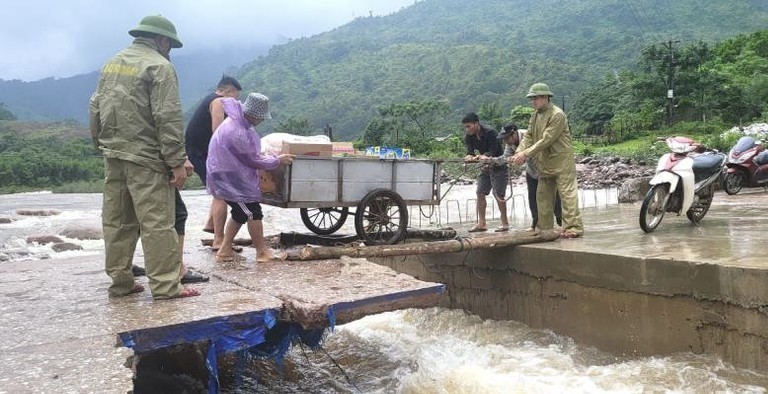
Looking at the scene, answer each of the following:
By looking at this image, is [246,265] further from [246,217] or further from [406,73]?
[406,73]

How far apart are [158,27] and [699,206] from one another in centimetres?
633

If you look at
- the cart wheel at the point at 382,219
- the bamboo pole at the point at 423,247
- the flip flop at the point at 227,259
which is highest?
the cart wheel at the point at 382,219

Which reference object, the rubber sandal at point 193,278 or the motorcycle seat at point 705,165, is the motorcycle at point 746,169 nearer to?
the motorcycle seat at point 705,165

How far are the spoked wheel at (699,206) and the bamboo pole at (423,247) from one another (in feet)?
6.26

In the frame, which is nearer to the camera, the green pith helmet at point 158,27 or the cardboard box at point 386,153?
the green pith helmet at point 158,27

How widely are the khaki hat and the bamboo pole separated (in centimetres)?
128

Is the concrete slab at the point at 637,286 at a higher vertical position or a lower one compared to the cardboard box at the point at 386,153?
lower

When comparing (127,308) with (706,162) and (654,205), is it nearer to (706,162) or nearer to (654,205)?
(654,205)

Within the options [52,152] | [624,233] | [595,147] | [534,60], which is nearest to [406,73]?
[534,60]

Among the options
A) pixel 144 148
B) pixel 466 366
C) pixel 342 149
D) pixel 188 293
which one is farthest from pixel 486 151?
pixel 144 148

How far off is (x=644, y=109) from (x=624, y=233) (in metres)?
39.4

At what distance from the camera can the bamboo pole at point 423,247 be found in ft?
17.5

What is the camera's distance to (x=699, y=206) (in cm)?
715

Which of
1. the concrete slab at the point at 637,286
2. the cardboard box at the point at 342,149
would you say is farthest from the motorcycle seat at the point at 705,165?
the cardboard box at the point at 342,149
